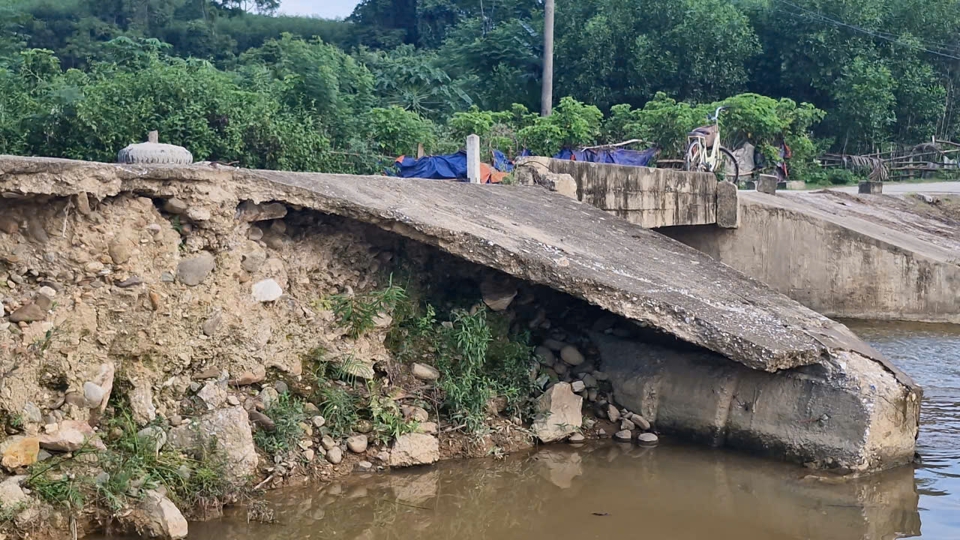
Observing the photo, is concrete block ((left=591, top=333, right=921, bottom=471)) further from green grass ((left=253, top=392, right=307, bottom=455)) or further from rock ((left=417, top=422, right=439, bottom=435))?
green grass ((left=253, top=392, right=307, bottom=455))

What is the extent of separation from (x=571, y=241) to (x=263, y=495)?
2699 mm

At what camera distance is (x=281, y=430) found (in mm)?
4566

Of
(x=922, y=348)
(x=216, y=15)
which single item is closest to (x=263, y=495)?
(x=922, y=348)

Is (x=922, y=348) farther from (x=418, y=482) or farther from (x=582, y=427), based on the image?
(x=418, y=482)

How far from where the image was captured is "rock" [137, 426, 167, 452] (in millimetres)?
4102

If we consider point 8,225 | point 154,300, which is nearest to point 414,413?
point 154,300

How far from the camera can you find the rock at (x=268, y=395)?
185 inches

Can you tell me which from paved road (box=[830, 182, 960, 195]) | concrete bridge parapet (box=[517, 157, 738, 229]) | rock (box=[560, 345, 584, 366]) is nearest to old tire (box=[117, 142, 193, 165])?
concrete bridge parapet (box=[517, 157, 738, 229])

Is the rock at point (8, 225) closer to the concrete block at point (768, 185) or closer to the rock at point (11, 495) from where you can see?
the rock at point (11, 495)

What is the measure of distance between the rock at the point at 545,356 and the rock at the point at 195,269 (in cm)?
222

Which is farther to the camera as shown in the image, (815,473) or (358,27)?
(358,27)

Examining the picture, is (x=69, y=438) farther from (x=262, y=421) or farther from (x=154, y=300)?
(x=262, y=421)

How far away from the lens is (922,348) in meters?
9.09

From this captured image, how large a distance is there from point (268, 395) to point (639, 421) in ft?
7.58
